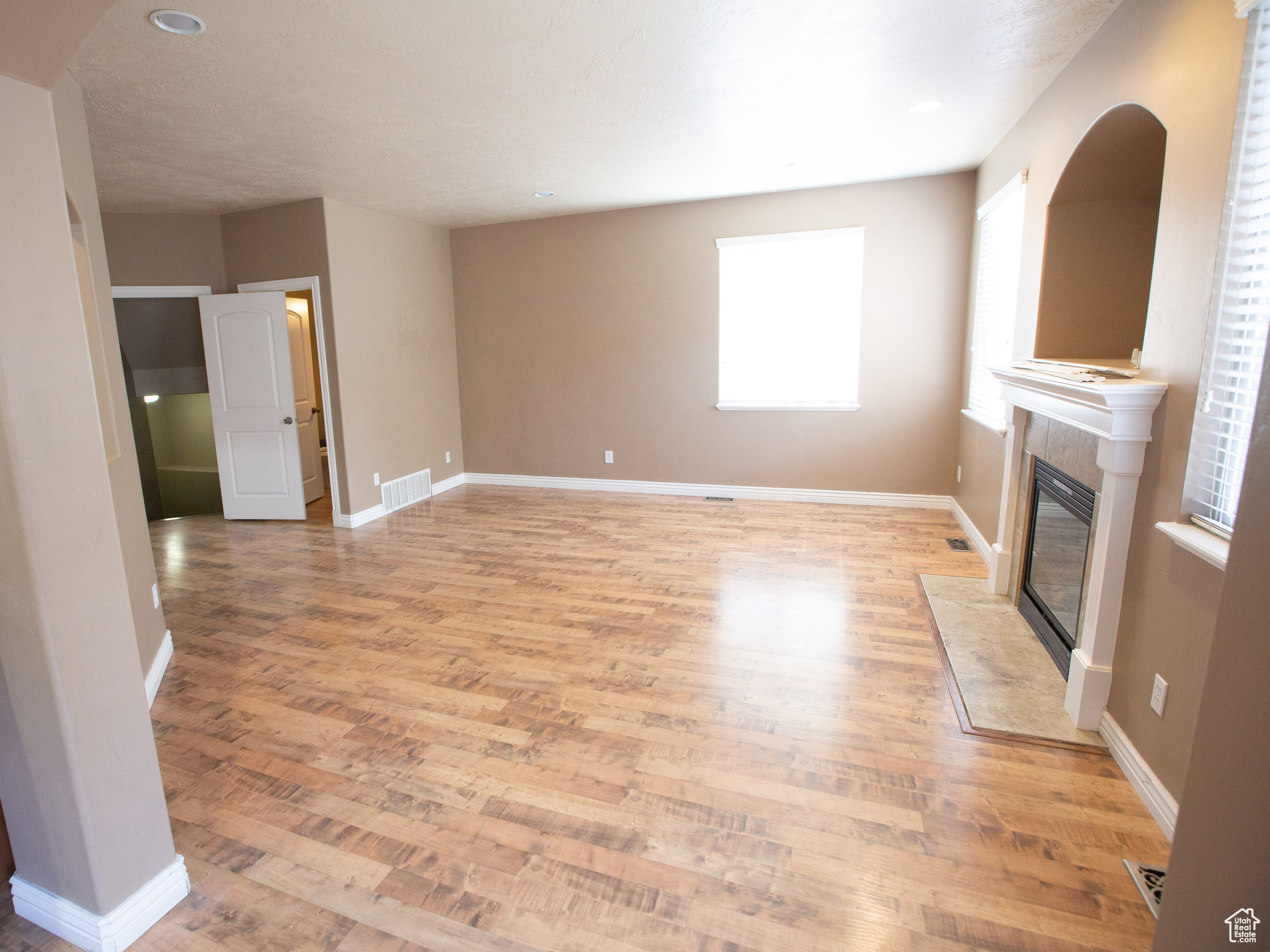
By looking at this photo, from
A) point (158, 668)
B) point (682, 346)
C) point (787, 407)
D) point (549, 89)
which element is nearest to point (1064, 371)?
point (549, 89)

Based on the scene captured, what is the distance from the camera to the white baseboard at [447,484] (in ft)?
21.4

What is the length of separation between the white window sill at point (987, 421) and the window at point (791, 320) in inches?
36.8

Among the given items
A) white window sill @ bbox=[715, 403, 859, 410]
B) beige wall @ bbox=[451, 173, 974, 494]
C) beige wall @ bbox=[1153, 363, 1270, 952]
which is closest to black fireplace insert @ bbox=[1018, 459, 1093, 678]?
beige wall @ bbox=[1153, 363, 1270, 952]

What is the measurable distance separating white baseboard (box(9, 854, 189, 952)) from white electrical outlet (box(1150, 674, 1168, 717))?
2981mm

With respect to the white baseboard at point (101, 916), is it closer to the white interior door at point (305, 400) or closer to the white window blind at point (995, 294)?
the white window blind at point (995, 294)

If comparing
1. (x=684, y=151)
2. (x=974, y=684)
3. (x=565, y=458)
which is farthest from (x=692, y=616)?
(x=565, y=458)

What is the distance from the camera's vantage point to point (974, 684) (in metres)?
2.70

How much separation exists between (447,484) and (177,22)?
4789 millimetres

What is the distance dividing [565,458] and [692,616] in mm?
3417

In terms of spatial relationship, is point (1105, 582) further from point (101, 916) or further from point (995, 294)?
point (101, 916)

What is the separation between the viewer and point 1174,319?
2.02 m

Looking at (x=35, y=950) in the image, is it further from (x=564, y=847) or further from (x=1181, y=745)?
(x=1181, y=745)

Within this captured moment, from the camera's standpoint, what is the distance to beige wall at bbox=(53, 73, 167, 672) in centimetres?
253

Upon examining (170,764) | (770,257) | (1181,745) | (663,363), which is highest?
(770,257)
